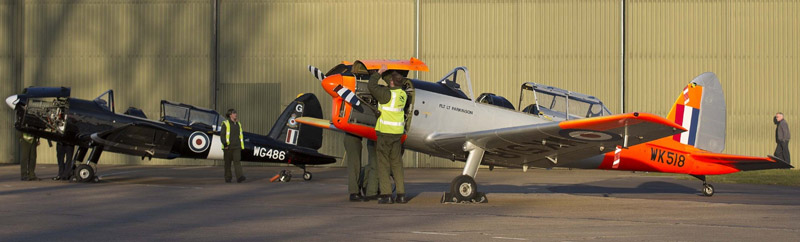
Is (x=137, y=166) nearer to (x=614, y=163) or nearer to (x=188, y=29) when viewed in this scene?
(x=188, y=29)

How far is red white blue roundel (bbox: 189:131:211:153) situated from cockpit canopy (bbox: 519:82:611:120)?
7.95 metres

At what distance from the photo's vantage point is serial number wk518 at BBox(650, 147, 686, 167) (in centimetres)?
1505

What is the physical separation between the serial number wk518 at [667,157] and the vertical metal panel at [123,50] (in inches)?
747

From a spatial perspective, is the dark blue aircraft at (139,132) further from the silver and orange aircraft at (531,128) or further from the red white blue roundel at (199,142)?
the silver and orange aircraft at (531,128)

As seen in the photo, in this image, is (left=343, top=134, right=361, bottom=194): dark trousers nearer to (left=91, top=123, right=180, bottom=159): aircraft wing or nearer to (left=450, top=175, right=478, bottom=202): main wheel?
(left=450, top=175, right=478, bottom=202): main wheel

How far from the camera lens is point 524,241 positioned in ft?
29.5

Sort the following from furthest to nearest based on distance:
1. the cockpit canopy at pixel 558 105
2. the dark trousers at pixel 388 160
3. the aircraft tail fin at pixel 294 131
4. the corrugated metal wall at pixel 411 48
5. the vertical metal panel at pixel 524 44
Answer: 1. the vertical metal panel at pixel 524 44
2. the corrugated metal wall at pixel 411 48
3. the aircraft tail fin at pixel 294 131
4. the cockpit canopy at pixel 558 105
5. the dark trousers at pixel 388 160

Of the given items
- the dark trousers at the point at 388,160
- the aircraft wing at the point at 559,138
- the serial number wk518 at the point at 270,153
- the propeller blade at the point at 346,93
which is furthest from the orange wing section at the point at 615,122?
the serial number wk518 at the point at 270,153

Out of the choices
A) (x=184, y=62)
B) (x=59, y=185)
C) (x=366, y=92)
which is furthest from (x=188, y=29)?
(x=366, y=92)

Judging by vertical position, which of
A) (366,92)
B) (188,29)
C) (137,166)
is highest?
(188,29)

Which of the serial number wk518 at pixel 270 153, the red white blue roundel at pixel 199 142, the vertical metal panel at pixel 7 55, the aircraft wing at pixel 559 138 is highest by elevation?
the vertical metal panel at pixel 7 55

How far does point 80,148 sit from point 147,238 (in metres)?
11.8

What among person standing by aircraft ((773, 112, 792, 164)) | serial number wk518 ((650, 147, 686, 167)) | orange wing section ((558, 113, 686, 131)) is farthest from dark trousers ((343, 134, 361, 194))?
person standing by aircraft ((773, 112, 792, 164))

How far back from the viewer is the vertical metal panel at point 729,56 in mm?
29734
